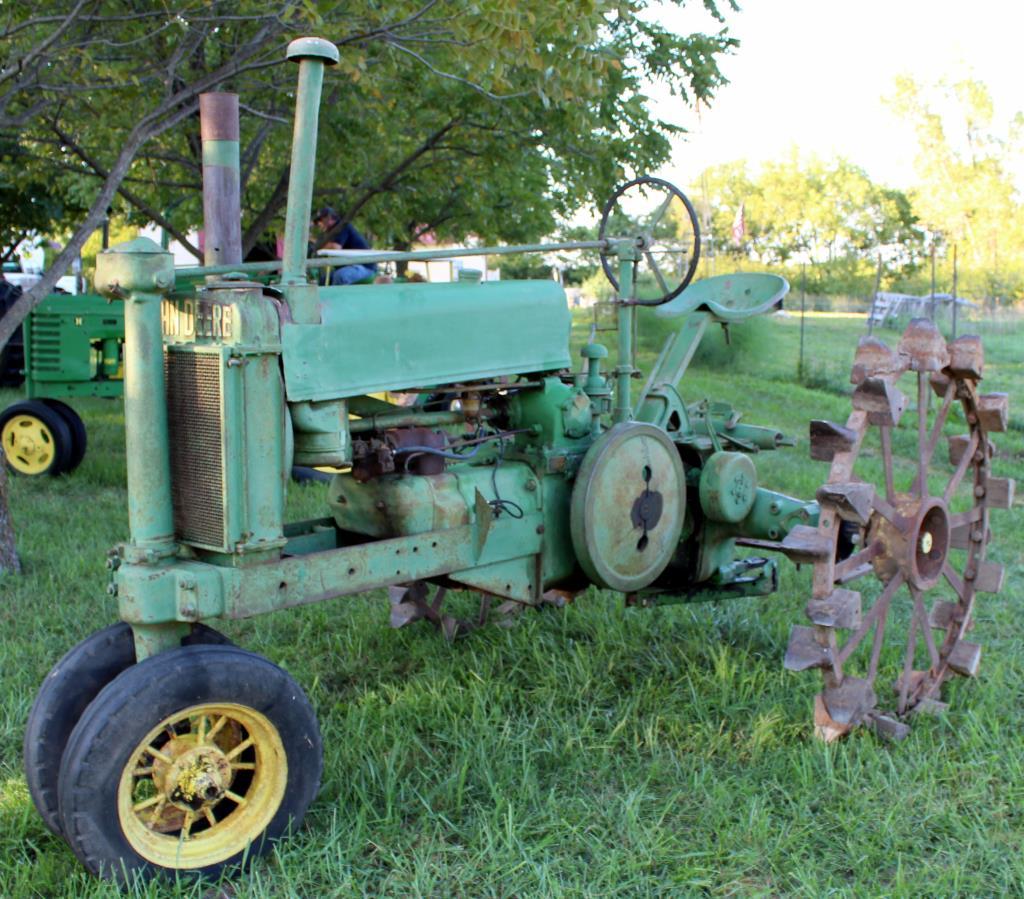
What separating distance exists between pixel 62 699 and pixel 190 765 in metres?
0.41

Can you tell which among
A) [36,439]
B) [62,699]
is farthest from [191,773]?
[36,439]

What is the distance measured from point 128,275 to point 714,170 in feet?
202

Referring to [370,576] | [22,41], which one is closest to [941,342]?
[370,576]

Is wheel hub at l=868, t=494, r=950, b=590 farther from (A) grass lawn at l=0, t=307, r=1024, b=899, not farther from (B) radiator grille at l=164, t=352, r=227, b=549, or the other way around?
(B) radiator grille at l=164, t=352, r=227, b=549

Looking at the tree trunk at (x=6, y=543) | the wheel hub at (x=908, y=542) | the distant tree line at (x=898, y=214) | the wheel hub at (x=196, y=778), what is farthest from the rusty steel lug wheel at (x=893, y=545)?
the distant tree line at (x=898, y=214)

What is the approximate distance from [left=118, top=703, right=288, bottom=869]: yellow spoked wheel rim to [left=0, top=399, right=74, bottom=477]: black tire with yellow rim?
549cm

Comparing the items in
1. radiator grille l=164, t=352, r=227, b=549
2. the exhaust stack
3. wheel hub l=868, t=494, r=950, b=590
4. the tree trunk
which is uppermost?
the exhaust stack

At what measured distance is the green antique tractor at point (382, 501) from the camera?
8.86ft

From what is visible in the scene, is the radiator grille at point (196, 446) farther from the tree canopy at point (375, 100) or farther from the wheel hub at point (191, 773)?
the tree canopy at point (375, 100)

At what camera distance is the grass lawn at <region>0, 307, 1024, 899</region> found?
2742mm

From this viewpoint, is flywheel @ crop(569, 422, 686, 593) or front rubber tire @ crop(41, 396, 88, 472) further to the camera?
front rubber tire @ crop(41, 396, 88, 472)

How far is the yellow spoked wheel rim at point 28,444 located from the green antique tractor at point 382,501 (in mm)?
4555

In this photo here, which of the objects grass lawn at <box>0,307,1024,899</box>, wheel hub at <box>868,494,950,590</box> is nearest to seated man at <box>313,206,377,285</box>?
grass lawn at <box>0,307,1024,899</box>

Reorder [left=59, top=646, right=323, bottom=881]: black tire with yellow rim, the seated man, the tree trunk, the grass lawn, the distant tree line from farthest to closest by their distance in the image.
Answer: the distant tree line → the seated man → the tree trunk → the grass lawn → [left=59, top=646, right=323, bottom=881]: black tire with yellow rim
